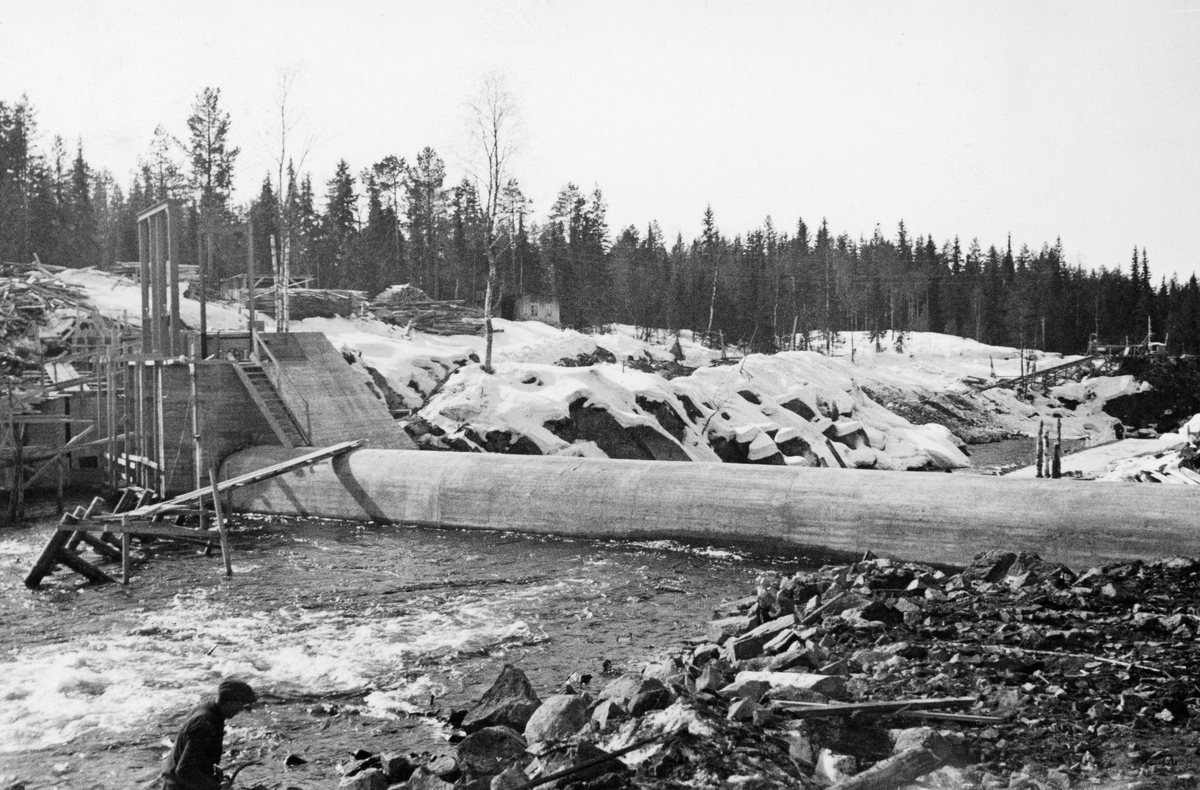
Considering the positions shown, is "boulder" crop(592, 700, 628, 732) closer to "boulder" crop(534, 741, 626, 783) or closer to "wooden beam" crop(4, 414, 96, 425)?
"boulder" crop(534, 741, 626, 783)

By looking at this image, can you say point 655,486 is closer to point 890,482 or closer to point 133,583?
point 890,482

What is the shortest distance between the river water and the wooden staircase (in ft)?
18.3

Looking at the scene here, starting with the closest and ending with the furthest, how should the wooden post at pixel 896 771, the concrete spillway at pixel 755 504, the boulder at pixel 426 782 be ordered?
the wooden post at pixel 896 771 < the boulder at pixel 426 782 < the concrete spillway at pixel 755 504

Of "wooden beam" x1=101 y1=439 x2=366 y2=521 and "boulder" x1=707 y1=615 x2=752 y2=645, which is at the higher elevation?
"wooden beam" x1=101 y1=439 x2=366 y2=521

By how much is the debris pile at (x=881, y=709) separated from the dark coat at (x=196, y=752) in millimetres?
905

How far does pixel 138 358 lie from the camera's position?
19.2 meters

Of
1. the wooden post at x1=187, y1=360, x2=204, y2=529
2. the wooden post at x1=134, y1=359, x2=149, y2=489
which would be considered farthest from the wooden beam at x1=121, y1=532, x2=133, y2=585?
the wooden post at x1=134, y1=359, x2=149, y2=489

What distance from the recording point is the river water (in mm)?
7359

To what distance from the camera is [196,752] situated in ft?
19.0

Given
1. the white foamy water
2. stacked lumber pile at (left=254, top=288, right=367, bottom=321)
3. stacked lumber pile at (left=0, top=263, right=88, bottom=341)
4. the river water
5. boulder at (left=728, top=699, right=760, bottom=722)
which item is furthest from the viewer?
stacked lumber pile at (left=254, top=288, right=367, bottom=321)

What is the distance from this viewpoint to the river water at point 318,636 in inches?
290

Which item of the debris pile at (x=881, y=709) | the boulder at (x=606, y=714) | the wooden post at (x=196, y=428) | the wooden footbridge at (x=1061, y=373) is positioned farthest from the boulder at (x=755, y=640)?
the wooden footbridge at (x=1061, y=373)

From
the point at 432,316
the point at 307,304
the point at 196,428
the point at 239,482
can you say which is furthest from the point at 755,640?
the point at 432,316

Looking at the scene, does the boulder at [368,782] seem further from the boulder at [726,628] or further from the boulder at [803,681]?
the boulder at [726,628]
